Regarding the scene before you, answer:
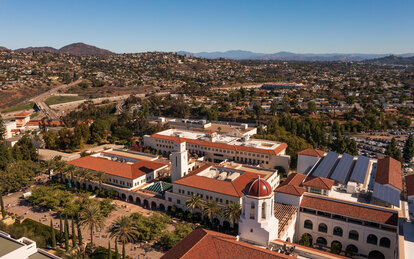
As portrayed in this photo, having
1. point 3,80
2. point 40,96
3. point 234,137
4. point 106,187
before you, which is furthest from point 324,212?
point 3,80

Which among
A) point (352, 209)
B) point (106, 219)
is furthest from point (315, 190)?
point (106, 219)

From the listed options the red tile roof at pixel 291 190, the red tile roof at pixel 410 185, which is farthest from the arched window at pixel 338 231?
the red tile roof at pixel 410 185

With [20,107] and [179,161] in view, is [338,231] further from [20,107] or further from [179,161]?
[20,107]

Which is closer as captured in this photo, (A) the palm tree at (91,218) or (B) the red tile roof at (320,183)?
(A) the palm tree at (91,218)

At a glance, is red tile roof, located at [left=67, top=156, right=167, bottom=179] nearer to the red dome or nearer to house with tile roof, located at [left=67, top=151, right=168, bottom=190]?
house with tile roof, located at [left=67, top=151, right=168, bottom=190]

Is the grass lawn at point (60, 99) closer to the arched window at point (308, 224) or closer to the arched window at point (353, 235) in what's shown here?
the arched window at point (308, 224)

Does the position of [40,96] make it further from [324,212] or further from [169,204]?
[324,212]
